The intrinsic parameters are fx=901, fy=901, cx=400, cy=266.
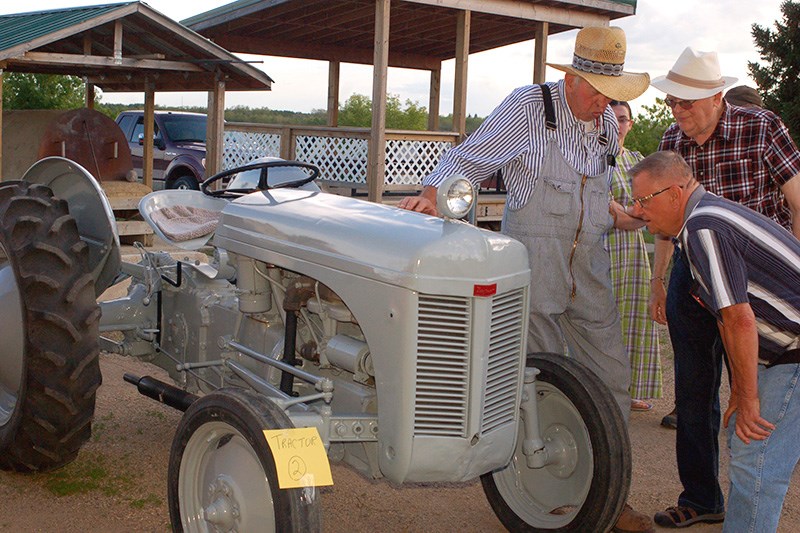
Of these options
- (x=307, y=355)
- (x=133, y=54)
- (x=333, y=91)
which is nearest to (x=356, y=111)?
(x=333, y=91)

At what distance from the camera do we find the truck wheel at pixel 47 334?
3697 millimetres

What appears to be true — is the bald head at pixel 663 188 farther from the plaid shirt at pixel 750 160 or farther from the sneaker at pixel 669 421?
the sneaker at pixel 669 421

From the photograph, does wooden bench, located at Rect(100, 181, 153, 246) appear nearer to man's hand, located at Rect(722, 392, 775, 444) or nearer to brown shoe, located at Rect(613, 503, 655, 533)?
brown shoe, located at Rect(613, 503, 655, 533)

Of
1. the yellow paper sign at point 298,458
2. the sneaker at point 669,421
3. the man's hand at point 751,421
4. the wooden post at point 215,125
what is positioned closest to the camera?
the yellow paper sign at point 298,458

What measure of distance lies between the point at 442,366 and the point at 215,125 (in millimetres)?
9395

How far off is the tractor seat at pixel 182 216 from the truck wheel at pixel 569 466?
5.69 ft

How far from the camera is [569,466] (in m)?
3.50

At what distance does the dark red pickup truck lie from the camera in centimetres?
1722

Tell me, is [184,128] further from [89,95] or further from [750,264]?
[750,264]

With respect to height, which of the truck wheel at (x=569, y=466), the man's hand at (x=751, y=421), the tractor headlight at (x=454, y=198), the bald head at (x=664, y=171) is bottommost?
the truck wheel at (x=569, y=466)

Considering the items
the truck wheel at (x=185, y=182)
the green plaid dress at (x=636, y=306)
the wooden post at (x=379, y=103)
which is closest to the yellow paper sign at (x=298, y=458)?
the green plaid dress at (x=636, y=306)

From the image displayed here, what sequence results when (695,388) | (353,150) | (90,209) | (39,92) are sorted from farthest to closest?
1. (39,92)
2. (353,150)
3. (90,209)
4. (695,388)

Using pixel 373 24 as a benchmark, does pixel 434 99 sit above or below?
below

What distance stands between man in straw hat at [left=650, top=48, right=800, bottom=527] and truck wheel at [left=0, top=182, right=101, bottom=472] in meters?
2.49
